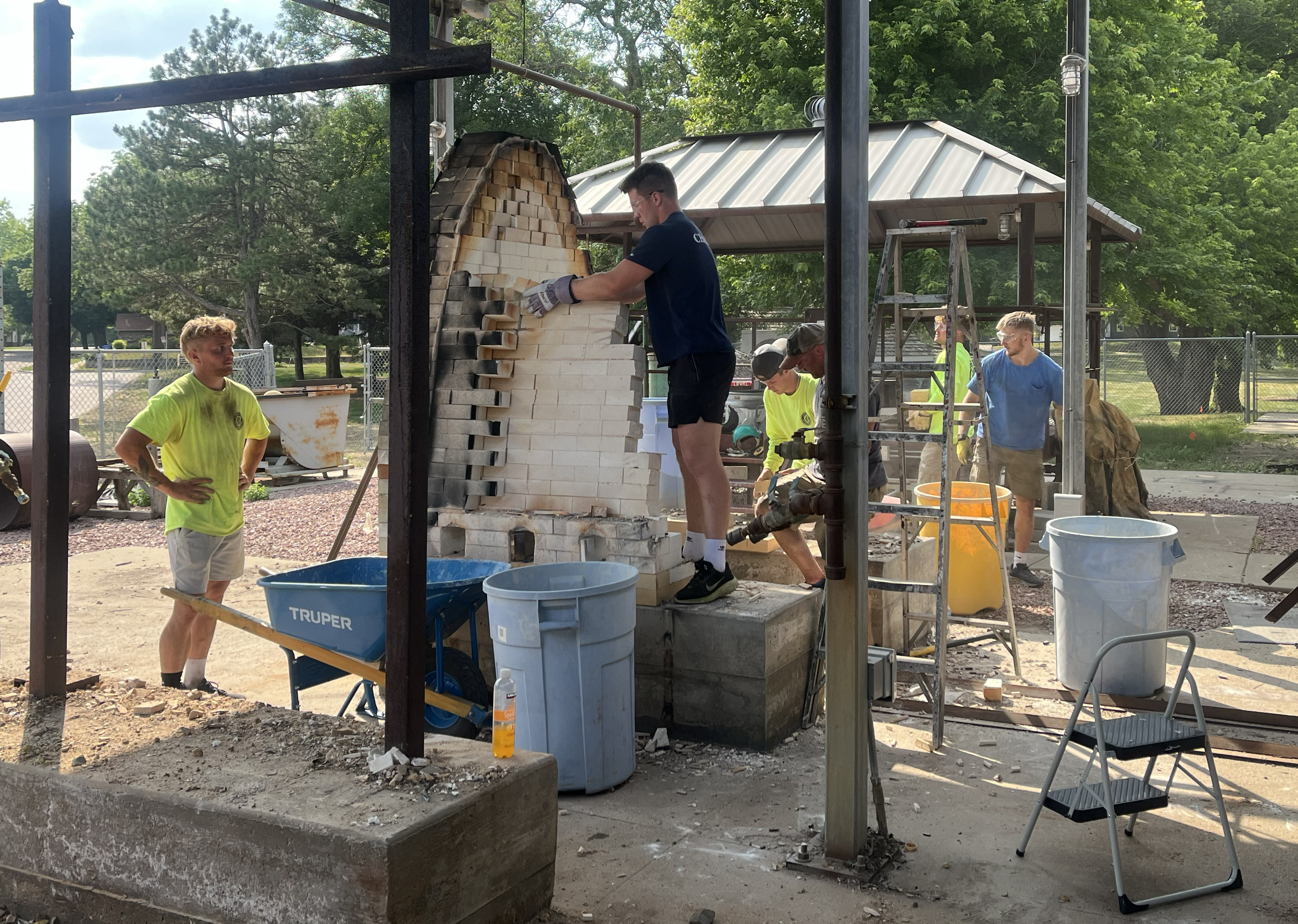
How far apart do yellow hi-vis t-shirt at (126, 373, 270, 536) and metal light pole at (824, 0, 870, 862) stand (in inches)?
128

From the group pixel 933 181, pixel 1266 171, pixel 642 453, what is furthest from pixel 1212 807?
pixel 1266 171

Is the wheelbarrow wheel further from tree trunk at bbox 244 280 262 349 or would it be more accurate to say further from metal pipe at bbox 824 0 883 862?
tree trunk at bbox 244 280 262 349

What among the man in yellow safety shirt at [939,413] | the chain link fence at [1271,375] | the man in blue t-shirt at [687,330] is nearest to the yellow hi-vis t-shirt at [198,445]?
the man in blue t-shirt at [687,330]

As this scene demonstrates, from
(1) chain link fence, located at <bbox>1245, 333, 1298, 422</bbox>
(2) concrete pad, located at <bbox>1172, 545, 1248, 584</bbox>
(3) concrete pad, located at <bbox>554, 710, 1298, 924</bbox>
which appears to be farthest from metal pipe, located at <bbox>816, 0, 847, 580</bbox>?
(1) chain link fence, located at <bbox>1245, 333, 1298, 422</bbox>

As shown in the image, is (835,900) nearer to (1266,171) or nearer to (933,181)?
(933,181)

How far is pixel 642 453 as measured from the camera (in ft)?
18.1

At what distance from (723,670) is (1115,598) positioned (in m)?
2.19

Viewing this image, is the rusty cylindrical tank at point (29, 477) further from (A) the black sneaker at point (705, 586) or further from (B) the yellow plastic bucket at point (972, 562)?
(B) the yellow plastic bucket at point (972, 562)

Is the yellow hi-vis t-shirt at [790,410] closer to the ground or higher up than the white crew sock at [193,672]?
higher up

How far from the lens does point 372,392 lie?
25453 millimetres

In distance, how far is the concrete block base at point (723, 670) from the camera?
4992mm

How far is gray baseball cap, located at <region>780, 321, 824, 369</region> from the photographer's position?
6.50 m

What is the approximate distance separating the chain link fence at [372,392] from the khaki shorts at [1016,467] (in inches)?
191

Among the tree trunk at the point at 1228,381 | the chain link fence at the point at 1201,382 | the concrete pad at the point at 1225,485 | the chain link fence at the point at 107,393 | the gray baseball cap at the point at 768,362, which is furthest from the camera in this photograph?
the tree trunk at the point at 1228,381
